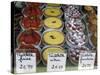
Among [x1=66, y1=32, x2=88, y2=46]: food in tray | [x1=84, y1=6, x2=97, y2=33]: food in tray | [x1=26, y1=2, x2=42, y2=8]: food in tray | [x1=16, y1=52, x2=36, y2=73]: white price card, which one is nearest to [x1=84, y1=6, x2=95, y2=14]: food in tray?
[x1=84, y1=6, x2=97, y2=33]: food in tray

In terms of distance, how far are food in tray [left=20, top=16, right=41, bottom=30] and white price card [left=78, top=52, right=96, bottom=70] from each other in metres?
0.24

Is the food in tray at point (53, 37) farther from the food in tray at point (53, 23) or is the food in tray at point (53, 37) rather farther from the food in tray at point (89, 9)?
the food in tray at point (89, 9)

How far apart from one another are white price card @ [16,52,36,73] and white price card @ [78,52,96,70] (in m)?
0.21

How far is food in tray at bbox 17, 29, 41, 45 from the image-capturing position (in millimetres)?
897

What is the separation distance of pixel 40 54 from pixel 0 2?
0.87 feet

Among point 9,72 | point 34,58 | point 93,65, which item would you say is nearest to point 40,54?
point 34,58

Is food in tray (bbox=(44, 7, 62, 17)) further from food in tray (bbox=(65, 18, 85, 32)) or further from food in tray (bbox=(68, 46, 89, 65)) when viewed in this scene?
food in tray (bbox=(68, 46, 89, 65))

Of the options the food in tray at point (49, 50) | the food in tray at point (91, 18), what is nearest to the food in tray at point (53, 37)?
the food in tray at point (49, 50)

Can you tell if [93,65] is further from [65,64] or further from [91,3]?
[91,3]

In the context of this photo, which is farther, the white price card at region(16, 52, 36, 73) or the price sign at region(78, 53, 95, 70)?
the price sign at region(78, 53, 95, 70)

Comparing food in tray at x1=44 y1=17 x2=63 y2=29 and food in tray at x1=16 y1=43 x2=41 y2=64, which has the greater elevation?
food in tray at x1=44 y1=17 x2=63 y2=29

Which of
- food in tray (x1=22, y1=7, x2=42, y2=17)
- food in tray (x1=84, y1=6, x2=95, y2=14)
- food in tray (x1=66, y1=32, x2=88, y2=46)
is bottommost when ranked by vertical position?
food in tray (x1=66, y1=32, x2=88, y2=46)

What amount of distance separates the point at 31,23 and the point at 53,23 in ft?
0.32

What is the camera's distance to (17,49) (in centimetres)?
88
